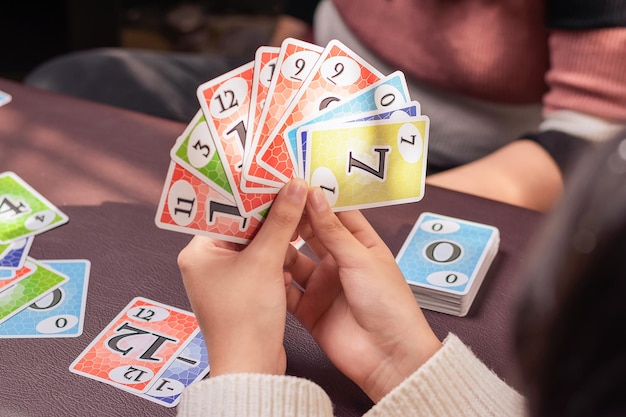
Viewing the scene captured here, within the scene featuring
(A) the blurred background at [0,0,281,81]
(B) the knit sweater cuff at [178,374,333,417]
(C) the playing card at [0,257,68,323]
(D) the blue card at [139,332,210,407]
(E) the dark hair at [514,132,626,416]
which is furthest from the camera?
(A) the blurred background at [0,0,281,81]

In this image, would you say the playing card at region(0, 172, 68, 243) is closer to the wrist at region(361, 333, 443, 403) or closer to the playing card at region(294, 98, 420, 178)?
the playing card at region(294, 98, 420, 178)

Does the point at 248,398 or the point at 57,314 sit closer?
the point at 248,398

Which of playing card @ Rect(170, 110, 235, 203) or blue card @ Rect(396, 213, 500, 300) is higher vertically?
playing card @ Rect(170, 110, 235, 203)

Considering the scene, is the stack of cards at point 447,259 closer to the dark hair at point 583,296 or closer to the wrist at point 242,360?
the wrist at point 242,360

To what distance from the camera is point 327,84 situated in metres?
0.92

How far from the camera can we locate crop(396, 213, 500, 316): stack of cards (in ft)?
3.36

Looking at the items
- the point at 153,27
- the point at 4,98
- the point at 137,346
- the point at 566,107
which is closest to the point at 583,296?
the point at 137,346

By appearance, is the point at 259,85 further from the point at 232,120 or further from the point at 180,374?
the point at 180,374

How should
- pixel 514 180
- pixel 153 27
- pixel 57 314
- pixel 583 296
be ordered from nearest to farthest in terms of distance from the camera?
pixel 583 296, pixel 57 314, pixel 514 180, pixel 153 27

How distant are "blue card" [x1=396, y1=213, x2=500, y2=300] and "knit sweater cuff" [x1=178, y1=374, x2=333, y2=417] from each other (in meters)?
0.29

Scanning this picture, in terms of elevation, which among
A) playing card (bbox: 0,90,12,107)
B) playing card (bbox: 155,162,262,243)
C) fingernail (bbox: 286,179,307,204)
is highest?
fingernail (bbox: 286,179,307,204)

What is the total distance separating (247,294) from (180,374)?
15 centimetres

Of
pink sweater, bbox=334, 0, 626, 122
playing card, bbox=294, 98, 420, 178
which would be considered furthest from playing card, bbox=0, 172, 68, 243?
pink sweater, bbox=334, 0, 626, 122

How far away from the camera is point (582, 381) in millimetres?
419
